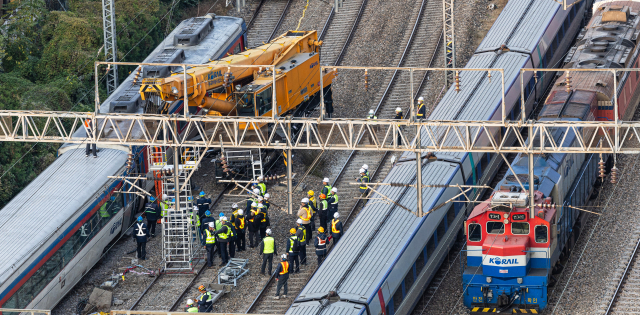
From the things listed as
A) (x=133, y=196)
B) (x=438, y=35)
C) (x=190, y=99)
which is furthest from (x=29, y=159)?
(x=438, y=35)

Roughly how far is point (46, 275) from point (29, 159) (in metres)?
10.4

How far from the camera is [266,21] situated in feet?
163

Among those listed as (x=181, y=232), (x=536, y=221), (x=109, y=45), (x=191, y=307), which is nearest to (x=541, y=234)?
(x=536, y=221)

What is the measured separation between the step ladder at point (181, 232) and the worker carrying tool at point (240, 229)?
4.67ft

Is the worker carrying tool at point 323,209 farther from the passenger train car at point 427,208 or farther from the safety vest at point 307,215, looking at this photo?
the passenger train car at point 427,208

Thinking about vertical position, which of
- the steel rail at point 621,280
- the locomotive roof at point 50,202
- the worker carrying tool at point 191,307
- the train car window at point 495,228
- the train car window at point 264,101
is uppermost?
the train car window at point 264,101

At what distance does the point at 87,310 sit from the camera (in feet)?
106

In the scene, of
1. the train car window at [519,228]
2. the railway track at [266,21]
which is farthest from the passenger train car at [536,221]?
the railway track at [266,21]

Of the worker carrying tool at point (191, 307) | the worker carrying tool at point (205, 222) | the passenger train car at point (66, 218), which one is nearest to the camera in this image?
the worker carrying tool at point (191, 307)

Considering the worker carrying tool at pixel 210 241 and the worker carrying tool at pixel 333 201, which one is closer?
the worker carrying tool at pixel 210 241

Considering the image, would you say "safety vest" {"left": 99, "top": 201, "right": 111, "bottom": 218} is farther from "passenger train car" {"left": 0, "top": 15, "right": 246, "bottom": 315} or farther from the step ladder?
the step ladder

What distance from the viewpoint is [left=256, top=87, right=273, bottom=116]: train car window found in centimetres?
3591

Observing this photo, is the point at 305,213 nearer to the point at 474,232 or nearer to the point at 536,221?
the point at 474,232

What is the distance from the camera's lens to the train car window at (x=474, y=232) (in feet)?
97.6
